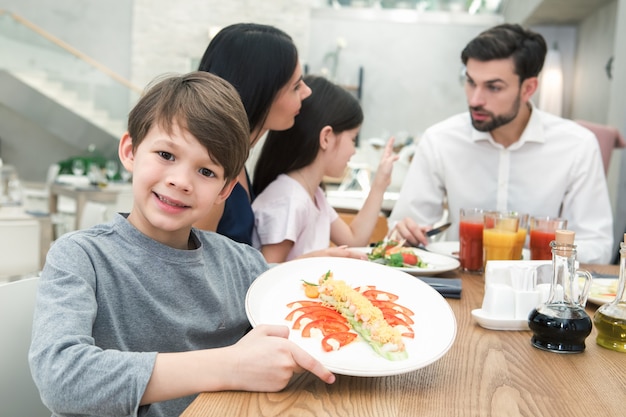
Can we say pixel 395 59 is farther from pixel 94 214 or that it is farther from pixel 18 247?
pixel 18 247

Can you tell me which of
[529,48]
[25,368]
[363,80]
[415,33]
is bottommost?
[25,368]

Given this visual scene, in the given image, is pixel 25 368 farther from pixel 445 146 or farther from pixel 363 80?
pixel 363 80

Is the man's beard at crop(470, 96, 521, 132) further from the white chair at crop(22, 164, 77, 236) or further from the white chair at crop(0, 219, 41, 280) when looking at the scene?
the white chair at crop(22, 164, 77, 236)

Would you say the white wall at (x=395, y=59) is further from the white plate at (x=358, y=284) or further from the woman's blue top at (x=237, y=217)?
the white plate at (x=358, y=284)

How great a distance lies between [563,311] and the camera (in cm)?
110

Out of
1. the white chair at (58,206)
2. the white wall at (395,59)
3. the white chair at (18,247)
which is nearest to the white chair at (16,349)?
the white chair at (18,247)

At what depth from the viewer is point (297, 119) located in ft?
7.34

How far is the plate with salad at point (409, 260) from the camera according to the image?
170 centimetres

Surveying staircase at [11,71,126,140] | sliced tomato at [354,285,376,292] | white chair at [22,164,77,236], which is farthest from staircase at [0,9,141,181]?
sliced tomato at [354,285,376,292]

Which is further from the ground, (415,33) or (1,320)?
(415,33)

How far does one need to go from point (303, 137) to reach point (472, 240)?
71cm

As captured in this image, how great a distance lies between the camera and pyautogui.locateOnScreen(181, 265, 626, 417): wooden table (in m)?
0.82

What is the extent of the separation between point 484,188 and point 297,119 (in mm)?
938

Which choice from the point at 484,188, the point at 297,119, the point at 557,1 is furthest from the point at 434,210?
the point at 557,1
